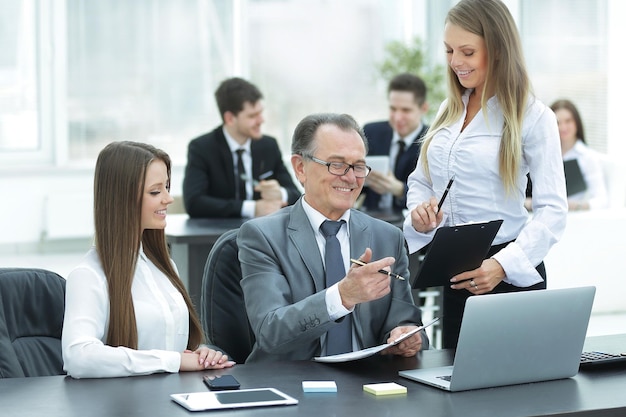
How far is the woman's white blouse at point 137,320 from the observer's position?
2.20m

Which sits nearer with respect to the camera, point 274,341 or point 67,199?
point 274,341

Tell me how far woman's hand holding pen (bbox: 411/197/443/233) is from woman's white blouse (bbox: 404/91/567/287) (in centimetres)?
10

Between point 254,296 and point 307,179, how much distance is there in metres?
0.36

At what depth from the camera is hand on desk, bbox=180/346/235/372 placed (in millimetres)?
2242

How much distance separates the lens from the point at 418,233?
2885 mm

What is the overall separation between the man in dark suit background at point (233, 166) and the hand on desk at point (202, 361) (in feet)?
10.1

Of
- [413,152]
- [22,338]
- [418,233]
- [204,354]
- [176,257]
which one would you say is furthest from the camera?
[413,152]

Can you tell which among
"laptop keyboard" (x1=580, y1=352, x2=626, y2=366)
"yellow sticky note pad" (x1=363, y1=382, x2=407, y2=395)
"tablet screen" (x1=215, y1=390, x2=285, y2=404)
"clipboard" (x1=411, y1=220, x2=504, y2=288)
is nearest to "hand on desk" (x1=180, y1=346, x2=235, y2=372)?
"tablet screen" (x1=215, y1=390, x2=285, y2=404)

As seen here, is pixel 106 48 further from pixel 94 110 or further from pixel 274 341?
pixel 274 341

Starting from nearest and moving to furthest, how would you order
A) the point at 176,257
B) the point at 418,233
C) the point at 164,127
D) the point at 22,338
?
the point at 22,338
the point at 418,233
the point at 176,257
the point at 164,127

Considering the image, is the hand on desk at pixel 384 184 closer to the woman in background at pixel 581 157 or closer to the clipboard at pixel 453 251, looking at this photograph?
the woman in background at pixel 581 157

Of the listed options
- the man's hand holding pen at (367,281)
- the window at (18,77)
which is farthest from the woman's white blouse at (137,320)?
the window at (18,77)

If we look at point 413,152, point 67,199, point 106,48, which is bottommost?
point 67,199

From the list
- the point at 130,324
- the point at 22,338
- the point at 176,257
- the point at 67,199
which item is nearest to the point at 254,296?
the point at 130,324
